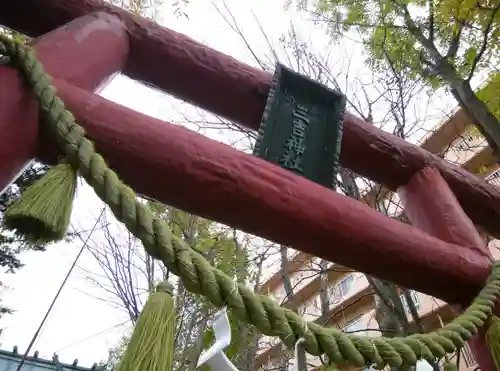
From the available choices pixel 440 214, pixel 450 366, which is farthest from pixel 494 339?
pixel 440 214

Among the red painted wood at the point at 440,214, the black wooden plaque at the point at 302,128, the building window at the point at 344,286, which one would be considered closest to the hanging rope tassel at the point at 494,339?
the red painted wood at the point at 440,214

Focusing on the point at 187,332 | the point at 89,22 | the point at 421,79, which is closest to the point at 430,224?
the point at 89,22

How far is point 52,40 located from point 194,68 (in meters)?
0.53

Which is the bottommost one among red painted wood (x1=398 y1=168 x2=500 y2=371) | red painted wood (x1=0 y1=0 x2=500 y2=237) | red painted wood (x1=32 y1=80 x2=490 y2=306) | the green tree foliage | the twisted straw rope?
the twisted straw rope

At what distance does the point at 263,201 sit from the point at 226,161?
157 millimetres

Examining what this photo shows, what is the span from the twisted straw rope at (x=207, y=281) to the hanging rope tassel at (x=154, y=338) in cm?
6

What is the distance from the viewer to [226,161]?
1.26m

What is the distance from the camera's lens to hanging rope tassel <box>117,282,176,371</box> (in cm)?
69

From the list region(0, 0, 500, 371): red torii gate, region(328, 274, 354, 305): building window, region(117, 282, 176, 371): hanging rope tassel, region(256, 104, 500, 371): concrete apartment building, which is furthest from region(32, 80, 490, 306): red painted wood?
region(328, 274, 354, 305): building window

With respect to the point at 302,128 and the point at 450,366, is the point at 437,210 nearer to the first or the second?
the point at 302,128

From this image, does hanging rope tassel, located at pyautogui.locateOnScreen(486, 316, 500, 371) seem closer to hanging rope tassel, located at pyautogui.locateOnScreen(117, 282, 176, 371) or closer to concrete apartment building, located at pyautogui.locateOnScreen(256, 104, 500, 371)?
hanging rope tassel, located at pyautogui.locateOnScreen(117, 282, 176, 371)

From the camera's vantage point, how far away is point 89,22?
55.7 inches

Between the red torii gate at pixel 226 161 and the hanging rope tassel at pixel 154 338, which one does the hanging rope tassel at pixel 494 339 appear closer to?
the red torii gate at pixel 226 161

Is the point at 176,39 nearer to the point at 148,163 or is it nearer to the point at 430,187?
the point at 148,163
